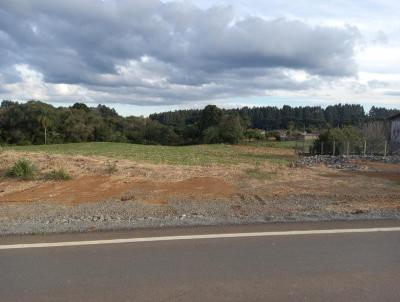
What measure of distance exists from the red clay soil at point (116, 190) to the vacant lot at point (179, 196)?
0.02 metres

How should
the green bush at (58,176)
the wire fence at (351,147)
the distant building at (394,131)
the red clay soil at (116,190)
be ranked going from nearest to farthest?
1. the red clay soil at (116,190)
2. the green bush at (58,176)
3. the wire fence at (351,147)
4. the distant building at (394,131)

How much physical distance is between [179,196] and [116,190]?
1.94m

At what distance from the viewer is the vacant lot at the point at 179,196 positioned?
24.6 feet

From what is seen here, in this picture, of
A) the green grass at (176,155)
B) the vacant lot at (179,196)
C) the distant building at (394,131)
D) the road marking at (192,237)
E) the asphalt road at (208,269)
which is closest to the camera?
Answer: the asphalt road at (208,269)

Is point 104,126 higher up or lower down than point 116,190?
higher up

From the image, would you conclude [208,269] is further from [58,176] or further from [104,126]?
[104,126]

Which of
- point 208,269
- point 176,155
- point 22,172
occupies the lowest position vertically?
point 176,155

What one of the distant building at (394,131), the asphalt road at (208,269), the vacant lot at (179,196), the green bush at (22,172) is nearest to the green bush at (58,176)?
the vacant lot at (179,196)

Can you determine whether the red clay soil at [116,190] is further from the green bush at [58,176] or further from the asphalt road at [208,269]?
the asphalt road at [208,269]

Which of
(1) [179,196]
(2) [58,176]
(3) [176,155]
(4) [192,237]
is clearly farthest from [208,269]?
(3) [176,155]

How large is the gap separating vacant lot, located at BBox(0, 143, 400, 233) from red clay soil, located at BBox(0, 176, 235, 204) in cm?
2

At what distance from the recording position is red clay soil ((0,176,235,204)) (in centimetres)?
1008

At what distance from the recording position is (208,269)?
4887mm

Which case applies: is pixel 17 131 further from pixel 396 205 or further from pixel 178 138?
pixel 396 205
